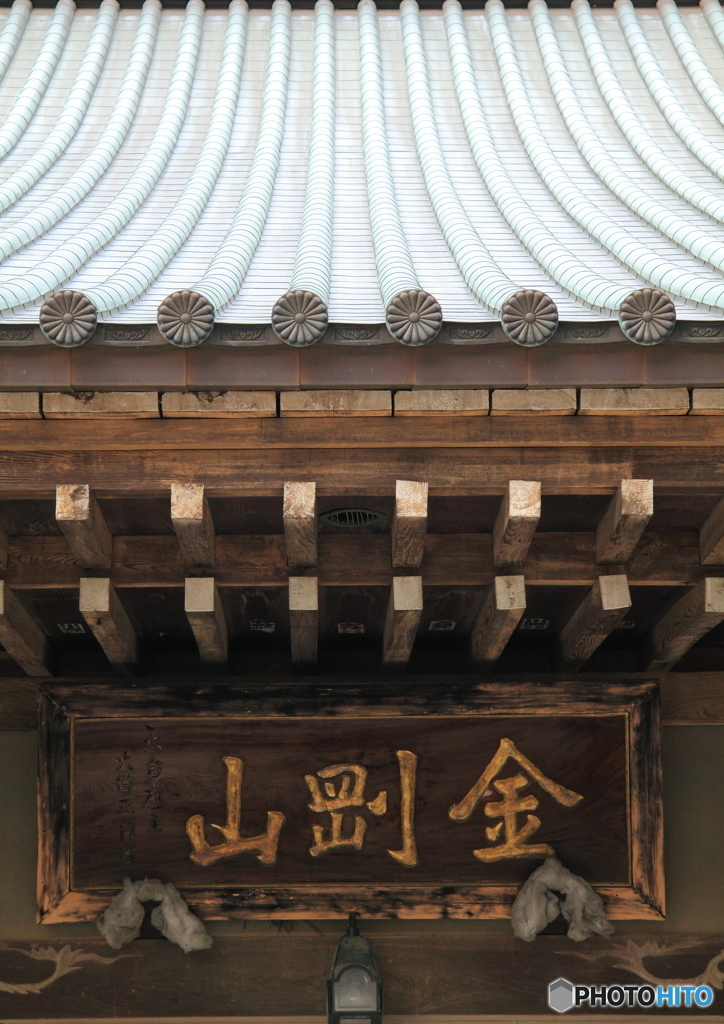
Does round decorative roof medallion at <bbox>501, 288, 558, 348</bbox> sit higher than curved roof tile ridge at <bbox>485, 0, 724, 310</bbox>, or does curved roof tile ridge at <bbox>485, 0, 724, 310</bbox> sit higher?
curved roof tile ridge at <bbox>485, 0, 724, 310</bbox>

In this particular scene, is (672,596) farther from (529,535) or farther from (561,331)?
(561,331)

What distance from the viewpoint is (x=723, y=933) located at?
5531mm

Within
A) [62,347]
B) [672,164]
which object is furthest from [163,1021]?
[672,164]

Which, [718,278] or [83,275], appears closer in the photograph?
[718,278]

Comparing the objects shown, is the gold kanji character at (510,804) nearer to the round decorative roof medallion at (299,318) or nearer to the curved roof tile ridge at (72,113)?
the round decorative roof medallion at (299,318)

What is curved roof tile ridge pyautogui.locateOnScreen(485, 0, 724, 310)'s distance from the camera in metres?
3.62

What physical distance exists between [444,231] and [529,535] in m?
1.51

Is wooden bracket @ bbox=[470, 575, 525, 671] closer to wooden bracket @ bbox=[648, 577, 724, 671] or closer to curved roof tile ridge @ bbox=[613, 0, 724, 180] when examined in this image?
wooden bracket @ bbox=[648, 577, 724, 671]

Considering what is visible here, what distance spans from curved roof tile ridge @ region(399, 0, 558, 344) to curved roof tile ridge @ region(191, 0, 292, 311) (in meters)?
0.80

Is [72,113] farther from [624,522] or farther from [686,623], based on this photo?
[686,623]

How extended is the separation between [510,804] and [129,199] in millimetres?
3544

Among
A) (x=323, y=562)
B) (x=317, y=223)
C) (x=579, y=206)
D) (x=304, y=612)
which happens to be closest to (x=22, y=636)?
(x=304, y=612)

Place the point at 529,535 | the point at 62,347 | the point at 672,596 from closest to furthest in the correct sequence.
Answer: the point at 62,347, the point at 529,535, the point at 672,596

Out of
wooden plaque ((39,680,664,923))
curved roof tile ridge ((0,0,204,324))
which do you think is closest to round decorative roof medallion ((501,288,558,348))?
curved roof tile ridge ((0,0,204,324))
